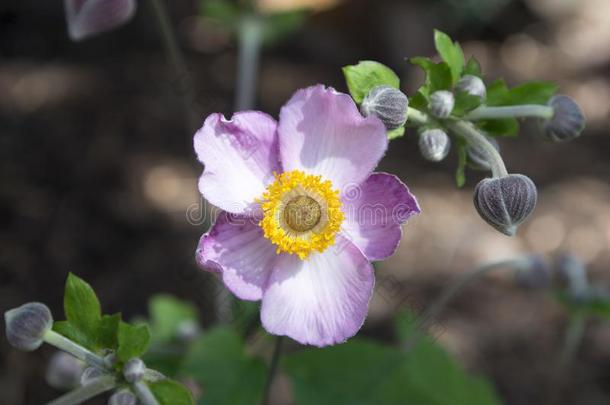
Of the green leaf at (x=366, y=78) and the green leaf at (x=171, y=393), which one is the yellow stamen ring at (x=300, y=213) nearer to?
the green leaf at (x=366, y=78)

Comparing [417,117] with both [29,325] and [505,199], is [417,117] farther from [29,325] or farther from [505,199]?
[29,325]

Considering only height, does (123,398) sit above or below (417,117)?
below

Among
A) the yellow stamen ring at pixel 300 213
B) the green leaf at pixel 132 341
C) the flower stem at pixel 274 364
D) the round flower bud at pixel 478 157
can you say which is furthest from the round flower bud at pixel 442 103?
the green leaf at pixel 132 341

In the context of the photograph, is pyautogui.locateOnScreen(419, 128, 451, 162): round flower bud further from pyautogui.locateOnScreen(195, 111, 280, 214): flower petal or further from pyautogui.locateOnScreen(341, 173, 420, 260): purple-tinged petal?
pyautogui.locateOnScreen(195, 111, 280, 214): flower petal

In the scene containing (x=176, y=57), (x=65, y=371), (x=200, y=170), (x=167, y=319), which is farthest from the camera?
(x=200, y=170)

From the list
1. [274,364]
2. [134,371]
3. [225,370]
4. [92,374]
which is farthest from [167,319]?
[134,371]

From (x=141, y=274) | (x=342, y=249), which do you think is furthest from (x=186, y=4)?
(x=342, y=249)

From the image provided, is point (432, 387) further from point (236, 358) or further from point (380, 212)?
point (380, 212)

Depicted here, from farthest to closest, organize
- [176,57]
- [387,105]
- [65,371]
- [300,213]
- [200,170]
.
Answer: [200,170] < [176,57] < [65,371] < [300,213] < [387,105]
